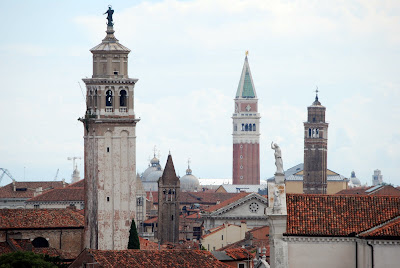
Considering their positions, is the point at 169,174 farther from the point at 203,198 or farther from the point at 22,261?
the point at 22,261

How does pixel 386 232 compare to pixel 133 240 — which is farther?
pixel 133 240

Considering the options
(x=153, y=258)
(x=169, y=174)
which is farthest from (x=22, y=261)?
(x=169, y=174)

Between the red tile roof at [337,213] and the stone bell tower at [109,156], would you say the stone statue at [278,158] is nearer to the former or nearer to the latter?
the red tile roof at [337,213]

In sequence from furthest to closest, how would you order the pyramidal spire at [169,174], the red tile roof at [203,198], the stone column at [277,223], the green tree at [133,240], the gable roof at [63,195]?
the red tile roof at [203,198]
the pyramidal spire at [169,174]
the gable roof at [63,195]
the green tree at [133,240]
the stone column at [277,223]

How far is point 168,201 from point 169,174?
268 centimetres

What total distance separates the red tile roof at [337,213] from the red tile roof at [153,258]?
1370 centimetres

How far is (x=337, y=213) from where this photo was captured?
133ft

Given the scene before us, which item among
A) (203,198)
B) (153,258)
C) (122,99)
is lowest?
(153,258)

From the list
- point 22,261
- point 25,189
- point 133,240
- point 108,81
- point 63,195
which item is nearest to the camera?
point 22,261

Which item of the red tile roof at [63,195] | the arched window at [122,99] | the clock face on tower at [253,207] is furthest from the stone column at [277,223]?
the red tile roof at [63,195]

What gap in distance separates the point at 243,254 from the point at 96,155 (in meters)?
16.9

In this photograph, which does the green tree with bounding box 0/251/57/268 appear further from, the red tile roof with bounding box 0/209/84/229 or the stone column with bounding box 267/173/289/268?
the stone column with bounding box 267/173/289/268

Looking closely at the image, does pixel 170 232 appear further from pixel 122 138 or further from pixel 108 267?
pixel 108 267

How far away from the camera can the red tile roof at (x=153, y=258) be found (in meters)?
52.9
